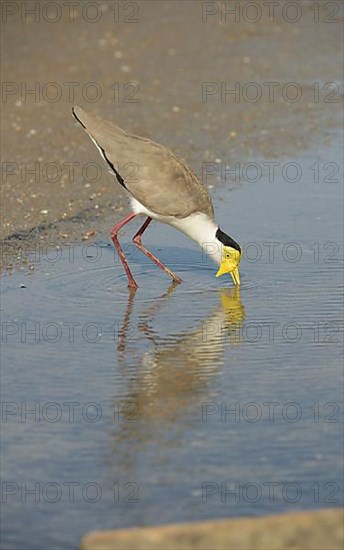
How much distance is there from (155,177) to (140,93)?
5.32 m

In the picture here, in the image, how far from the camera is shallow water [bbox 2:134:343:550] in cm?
503

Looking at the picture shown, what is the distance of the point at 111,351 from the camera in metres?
6.74

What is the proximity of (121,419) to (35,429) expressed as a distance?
390 mm

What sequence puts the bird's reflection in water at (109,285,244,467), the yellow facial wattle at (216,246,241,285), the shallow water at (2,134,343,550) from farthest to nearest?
the yellow facial wattle at (216,246,241,285) < the bird's reflection in water at (109,285,244,467) < the shallow water at (2,134,343,550)

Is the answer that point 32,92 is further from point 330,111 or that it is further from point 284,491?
point 284,491

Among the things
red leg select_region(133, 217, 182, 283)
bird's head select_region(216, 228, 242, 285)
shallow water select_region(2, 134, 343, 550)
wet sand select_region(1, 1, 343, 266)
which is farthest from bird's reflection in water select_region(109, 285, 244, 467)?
wet sand select_region(1, 1, 343, 266)

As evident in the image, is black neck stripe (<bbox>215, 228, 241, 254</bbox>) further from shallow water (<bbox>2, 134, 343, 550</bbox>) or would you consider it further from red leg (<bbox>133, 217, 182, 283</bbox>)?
red leg (<bbox>133, 217, 182, 283</bbox>)

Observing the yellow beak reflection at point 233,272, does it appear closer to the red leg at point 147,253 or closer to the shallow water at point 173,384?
the shallow water at point 173,384

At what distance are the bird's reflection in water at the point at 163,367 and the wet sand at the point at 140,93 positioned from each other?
162 cm

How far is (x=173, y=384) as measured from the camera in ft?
20.6

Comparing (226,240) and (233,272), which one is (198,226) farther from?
(233,272)

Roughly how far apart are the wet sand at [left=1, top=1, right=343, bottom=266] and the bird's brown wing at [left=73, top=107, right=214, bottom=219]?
763 mm

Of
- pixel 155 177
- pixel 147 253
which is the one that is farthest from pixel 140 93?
pixel 147 253

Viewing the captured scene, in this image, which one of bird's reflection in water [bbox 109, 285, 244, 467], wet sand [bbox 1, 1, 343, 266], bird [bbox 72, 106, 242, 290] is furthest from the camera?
wet sand [bbox 1, 1, 343, 266]
